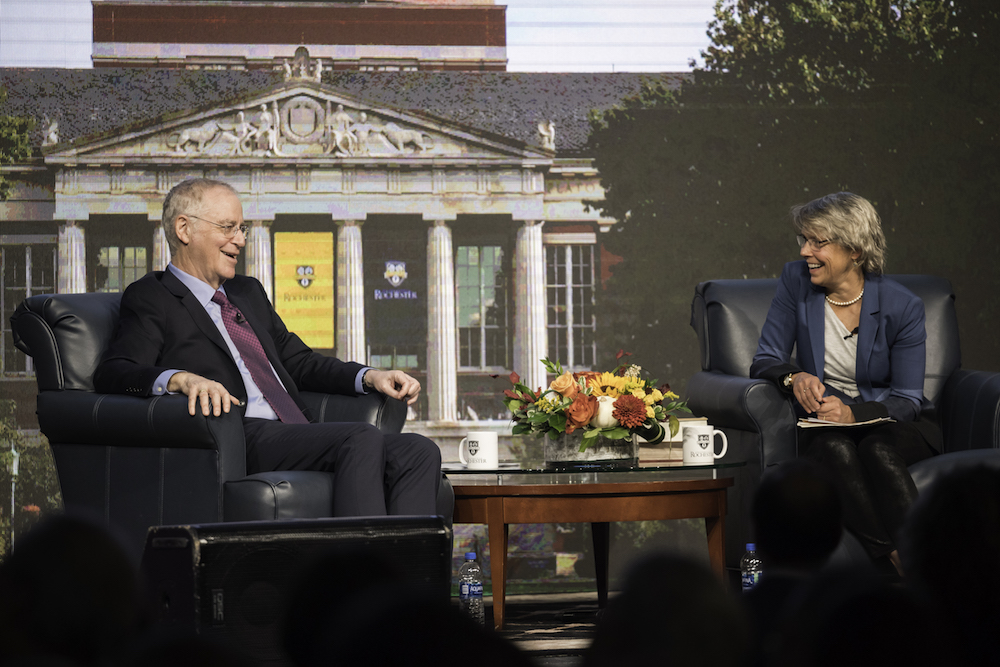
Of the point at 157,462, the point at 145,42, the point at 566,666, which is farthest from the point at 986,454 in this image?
the point at 145,42

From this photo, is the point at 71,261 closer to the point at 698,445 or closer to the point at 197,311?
the point at 197,311

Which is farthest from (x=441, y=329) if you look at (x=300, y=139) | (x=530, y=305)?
(x=300, y=139)

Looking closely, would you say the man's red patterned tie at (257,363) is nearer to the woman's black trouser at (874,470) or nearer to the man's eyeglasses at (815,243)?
the woman's black trouser at (874,470)

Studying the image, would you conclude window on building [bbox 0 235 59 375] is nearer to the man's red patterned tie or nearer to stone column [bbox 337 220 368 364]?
stone column [bbox 337 220 368 364]

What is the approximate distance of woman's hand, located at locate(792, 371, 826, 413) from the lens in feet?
8.96

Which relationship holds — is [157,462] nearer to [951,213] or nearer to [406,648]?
[406,648]

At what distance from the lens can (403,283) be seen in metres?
4.73

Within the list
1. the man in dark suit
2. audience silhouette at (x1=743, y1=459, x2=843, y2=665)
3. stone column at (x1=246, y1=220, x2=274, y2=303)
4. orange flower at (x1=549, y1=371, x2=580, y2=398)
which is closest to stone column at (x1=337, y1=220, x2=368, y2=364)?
stone column at (x1=246, y1=220, x2=274, y2=303)

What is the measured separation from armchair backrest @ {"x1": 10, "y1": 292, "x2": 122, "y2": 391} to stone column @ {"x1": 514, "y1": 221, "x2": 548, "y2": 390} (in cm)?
230

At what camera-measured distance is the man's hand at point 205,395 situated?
234cm

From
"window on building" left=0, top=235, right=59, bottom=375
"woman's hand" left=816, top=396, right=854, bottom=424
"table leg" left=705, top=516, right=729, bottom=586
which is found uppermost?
"window on building" left=0, top=235, right=59, bottom=375

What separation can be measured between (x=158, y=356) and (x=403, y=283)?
6.80ft

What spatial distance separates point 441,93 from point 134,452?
2776mm

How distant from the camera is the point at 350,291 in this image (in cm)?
474
